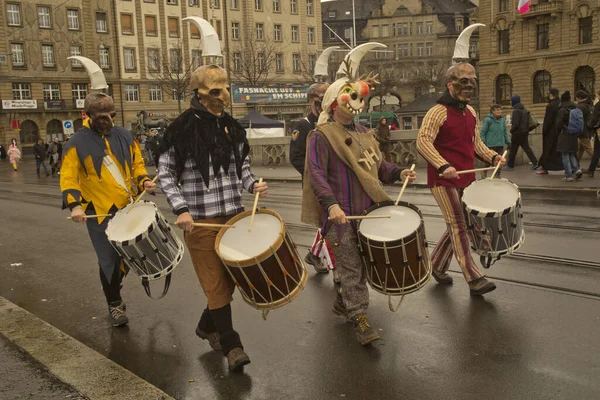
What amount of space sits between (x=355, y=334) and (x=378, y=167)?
1289mm

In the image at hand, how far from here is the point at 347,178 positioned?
495 cm

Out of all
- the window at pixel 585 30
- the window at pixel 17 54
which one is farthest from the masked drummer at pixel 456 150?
the window at pixel 17 54

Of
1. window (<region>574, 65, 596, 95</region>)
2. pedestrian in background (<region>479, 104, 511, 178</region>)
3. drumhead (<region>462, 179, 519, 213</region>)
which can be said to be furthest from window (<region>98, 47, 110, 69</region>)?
drumhead (<region>462, 179, 519, 213</region>)

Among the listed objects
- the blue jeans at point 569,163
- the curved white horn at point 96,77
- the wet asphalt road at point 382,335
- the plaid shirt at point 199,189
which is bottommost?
the wet asphalt road at point 382,335

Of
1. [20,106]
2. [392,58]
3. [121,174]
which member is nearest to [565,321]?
[121,174]

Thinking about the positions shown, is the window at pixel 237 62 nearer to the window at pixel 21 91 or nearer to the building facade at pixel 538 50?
the window at pixel 21 91

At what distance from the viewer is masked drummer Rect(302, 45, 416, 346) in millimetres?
4828

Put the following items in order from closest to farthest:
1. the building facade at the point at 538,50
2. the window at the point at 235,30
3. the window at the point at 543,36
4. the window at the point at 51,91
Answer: the building facade at the point at 538,50 → the window at the point at 543,36 → the window at the point at 51,91 → the window at the point at 235,30

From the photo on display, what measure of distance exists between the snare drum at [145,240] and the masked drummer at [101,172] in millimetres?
370

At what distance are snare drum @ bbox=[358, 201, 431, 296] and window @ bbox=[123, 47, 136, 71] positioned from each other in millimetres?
59628

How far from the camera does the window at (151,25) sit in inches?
2429

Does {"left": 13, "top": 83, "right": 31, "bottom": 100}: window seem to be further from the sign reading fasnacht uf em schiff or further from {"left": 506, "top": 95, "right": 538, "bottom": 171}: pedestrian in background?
{"left": 506, "top": 95, "right": 538, "bottom": 171}: pedestrian in background

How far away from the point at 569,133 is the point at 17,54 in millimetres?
52122

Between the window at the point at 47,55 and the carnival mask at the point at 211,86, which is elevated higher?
the window at the point at 47,55
